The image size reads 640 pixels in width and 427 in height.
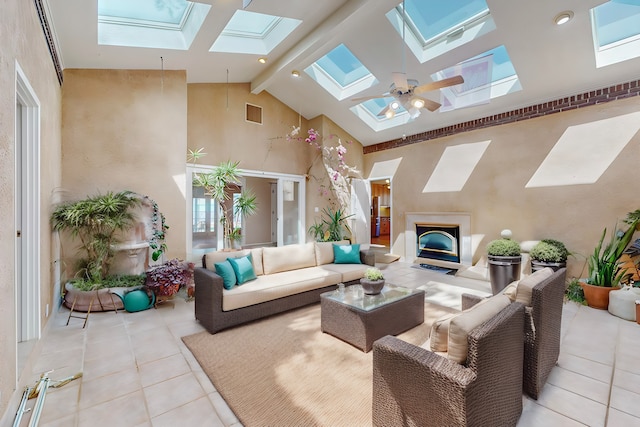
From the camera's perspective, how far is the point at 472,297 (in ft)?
8.67

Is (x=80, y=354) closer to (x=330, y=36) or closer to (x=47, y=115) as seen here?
(x=47, y=115)

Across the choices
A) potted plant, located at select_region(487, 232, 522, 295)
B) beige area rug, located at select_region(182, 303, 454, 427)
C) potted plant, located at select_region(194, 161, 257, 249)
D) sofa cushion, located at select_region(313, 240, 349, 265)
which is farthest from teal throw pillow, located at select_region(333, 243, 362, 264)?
potted plant, located at select_region(487, 232, 522, 295)

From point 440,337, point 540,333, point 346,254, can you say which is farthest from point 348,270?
point 440,337

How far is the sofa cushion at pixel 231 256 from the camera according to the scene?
11.5 ft

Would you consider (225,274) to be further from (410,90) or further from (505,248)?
(505,248)

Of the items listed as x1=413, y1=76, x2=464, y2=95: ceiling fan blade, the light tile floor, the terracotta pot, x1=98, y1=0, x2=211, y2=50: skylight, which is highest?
x1=98, y1=0, x2=211, y2=50: skylight

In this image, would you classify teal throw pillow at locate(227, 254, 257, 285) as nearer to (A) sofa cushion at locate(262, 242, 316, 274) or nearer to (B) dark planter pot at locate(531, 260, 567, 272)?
(A) sofa cushion at locate(262, 242, 316, 274)

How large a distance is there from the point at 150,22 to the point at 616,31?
6181 millimetres

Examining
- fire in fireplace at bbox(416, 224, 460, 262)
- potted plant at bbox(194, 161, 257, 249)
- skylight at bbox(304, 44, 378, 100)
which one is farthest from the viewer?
fire in fireplace at bbox(416, 224, 460, 262)

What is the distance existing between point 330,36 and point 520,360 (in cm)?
426

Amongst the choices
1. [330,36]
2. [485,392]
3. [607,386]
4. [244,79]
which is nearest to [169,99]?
[244,79]

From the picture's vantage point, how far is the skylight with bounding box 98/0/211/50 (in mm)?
3717

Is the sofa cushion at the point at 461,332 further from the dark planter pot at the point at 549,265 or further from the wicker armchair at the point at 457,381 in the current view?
the dark planter pot at the point at 549,265

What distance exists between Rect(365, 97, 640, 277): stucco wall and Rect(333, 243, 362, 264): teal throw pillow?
9.01 feet
